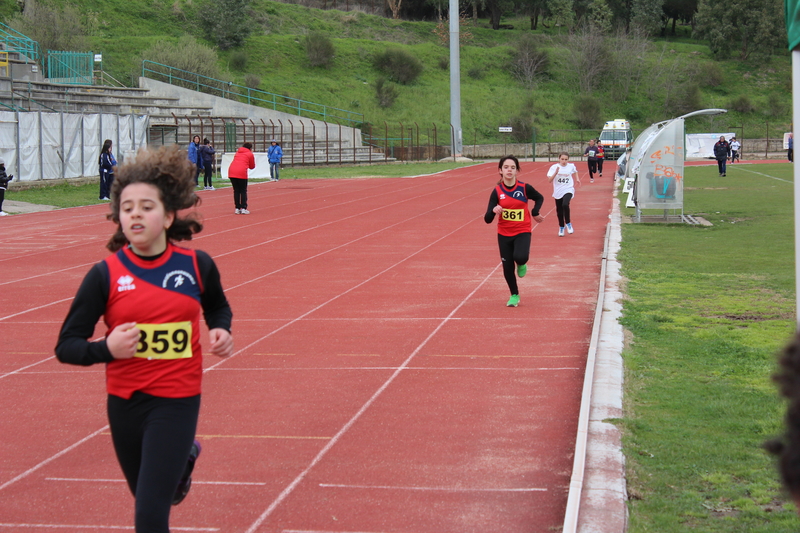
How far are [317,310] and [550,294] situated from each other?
10.2 ft

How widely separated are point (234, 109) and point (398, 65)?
2481 centimetres

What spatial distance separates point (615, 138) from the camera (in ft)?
201

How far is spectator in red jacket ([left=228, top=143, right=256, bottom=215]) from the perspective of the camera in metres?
22.4

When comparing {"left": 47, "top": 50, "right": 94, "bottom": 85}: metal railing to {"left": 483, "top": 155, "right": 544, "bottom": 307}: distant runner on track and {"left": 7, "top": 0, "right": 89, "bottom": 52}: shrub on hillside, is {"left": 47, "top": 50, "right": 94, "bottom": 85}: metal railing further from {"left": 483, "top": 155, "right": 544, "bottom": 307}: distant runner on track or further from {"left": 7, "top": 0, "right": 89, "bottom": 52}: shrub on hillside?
{"left": 483, "top": 155, "right": 544, "bottom": 307}: distant runner on track

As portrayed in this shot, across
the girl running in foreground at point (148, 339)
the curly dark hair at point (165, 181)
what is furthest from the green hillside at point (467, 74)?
the girl running in foreground at point (148, 339)

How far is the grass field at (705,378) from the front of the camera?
472 cm

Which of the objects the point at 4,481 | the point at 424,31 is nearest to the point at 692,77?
the point at 424,31

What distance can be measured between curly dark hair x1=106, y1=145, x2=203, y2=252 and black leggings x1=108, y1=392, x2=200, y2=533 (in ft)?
2.34

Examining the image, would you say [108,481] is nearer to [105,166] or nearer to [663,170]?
[663,170]

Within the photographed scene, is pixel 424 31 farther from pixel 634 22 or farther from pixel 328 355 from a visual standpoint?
pixel 328 355

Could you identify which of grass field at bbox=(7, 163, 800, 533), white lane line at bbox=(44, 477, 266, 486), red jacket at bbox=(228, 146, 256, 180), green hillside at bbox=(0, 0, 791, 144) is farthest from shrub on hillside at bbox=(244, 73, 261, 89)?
white lane line at bbox=(44, 477, 266, 486)

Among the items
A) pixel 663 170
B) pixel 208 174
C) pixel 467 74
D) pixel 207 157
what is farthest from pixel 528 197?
pixel 467 74

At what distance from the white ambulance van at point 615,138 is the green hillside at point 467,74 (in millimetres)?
12060

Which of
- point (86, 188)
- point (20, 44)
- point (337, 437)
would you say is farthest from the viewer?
point (20, 44)
